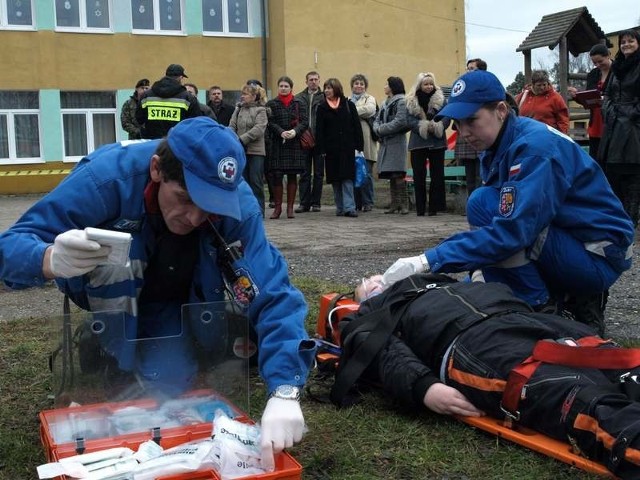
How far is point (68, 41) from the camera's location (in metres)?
20.0

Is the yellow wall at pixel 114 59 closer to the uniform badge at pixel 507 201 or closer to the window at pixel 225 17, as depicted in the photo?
the window at pixel 225 17

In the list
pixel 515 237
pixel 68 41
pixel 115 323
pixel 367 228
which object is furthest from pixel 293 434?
pixel 68 41

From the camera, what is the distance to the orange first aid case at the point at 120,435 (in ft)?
8.05

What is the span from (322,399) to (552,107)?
6715 millimetres

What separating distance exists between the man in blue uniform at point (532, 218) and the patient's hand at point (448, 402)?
3.06ft

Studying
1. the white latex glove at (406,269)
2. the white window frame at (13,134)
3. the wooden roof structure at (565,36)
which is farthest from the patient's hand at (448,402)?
the white window frame at (13,134)

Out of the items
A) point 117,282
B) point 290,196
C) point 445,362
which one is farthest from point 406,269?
point 290,196

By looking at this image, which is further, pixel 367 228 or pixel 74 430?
pixel 367 228

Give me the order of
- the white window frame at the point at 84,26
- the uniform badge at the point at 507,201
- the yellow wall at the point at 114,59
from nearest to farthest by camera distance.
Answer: the uniform badge at the point at 507,201
the yellow wall at the point at 114,59
the white window frame at the point at 84,26

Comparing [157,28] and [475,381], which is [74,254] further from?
[157,28]

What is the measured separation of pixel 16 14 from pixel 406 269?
717 inches

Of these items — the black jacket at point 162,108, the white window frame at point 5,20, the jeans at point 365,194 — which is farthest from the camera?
the white window frame at point 5,20

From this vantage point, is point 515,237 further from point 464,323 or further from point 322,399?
point 322,399

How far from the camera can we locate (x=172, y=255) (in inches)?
124
